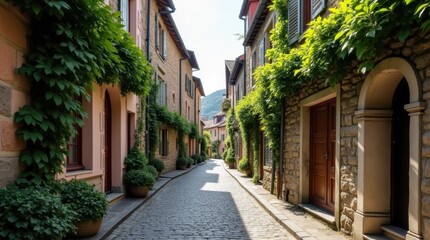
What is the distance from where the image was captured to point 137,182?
8695mm

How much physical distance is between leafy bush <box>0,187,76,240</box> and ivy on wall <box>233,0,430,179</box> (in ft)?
11.9

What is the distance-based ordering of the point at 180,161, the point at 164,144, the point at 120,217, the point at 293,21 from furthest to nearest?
the point at 180,161 → the point at 164,144 → the point at 293,21 → the point at 120,217

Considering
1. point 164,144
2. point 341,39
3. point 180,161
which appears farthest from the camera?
point 180,161

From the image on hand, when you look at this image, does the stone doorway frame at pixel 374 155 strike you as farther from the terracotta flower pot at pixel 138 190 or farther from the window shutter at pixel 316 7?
the terracotta flower pot at pixel 138 190

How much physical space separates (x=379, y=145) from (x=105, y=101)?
6.31m

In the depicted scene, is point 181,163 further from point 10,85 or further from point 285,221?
point 10,85

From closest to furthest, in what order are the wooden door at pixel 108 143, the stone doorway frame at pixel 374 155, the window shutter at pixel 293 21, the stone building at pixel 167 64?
the stone doorway frame at pixel 374 155 → the window shutter at pixel 293 21 → the wooden door at pixel 108 143 → the stone building at pixel 167 64

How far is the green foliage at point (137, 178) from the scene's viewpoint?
28.6 ft

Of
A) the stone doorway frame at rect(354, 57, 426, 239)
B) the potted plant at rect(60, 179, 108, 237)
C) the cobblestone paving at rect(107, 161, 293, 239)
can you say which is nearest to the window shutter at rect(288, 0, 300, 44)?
the stone doorway frame at rect(354, 57, 426, 239)

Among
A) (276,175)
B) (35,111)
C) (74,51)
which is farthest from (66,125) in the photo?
(276,175)

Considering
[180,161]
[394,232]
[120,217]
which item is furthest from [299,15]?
[180,161]

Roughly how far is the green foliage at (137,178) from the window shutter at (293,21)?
500cm

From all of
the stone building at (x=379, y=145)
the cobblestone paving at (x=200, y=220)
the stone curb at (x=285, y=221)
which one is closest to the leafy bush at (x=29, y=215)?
the cobblestone paving at (x=200, y=220)

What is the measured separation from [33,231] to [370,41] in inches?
156
